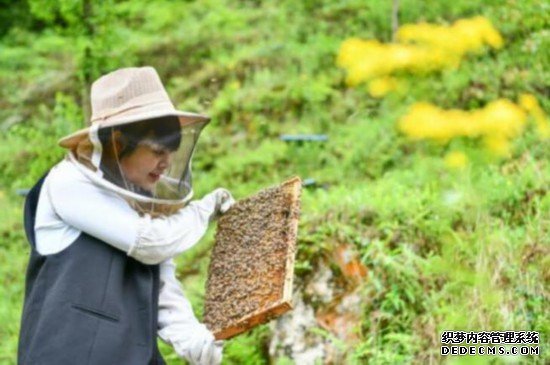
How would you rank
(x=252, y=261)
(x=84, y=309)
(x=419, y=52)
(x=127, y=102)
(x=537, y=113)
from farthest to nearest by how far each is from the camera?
(x=419, y=52) → (x=537, y=113) → (x=252, y=261) → (x=127, y=102) → (x=84, y=309)

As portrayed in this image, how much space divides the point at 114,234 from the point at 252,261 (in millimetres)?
763

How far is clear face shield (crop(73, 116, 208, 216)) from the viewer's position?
262 centimetres

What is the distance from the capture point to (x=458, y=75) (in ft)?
23.6

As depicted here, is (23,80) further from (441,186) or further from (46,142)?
(441,186)

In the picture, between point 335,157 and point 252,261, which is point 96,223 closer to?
point 252,261

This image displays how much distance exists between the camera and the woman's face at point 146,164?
8.87 feet

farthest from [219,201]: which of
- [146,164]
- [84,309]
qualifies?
[84,309]

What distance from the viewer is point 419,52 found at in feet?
19.4

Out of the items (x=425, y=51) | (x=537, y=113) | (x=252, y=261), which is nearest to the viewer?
(x=252, y=261)

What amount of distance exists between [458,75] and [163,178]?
16.8 ft

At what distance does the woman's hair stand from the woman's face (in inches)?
0.8

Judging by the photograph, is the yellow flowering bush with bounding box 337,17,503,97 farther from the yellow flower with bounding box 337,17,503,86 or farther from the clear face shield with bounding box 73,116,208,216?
the clear face shield with bounding box 73,116,208,216

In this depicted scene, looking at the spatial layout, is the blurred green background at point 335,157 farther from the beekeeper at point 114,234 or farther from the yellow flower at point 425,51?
the beekeeper at point 114,234

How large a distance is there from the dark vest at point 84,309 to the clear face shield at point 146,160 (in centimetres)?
23
